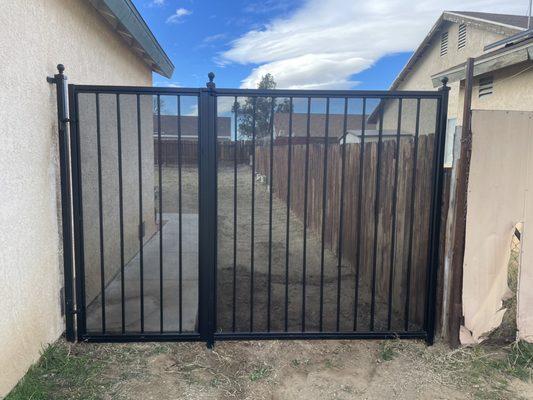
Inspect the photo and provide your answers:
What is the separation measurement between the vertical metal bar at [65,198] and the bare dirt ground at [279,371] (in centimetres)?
26

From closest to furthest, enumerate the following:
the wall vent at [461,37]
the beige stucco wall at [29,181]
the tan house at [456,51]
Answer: the beige stucco wall at [29,181] < the tan house at [456,51] < the wall vent at [461,37]

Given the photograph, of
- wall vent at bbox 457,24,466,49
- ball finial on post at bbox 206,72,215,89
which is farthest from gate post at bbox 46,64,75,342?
wall vent at bbox 457,24,466,49

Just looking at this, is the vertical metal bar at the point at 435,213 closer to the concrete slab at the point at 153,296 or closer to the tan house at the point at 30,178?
the concrete slab at the point at 153,296

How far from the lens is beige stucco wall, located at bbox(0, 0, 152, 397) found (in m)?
2.38

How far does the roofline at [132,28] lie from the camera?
390cm

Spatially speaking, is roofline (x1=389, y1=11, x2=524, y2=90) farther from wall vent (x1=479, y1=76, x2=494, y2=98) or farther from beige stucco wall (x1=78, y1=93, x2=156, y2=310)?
beige stucco wall (x1=78, y1=93, x2=156, y2=310)

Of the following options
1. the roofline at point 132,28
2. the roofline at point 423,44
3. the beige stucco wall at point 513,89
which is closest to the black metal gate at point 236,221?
the roofline at point 132,28

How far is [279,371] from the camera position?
9.48 ft

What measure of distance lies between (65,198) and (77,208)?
110 millimetres

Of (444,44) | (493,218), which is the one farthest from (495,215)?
(444,44)

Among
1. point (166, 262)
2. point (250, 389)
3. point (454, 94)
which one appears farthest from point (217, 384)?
point (454, 94)

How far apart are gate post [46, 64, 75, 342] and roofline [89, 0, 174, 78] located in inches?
42.4

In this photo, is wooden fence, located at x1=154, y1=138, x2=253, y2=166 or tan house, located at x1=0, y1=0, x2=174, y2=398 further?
wooden fence, located at x1=154, y1=138, x2=253, y2=166

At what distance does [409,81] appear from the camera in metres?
16.4
